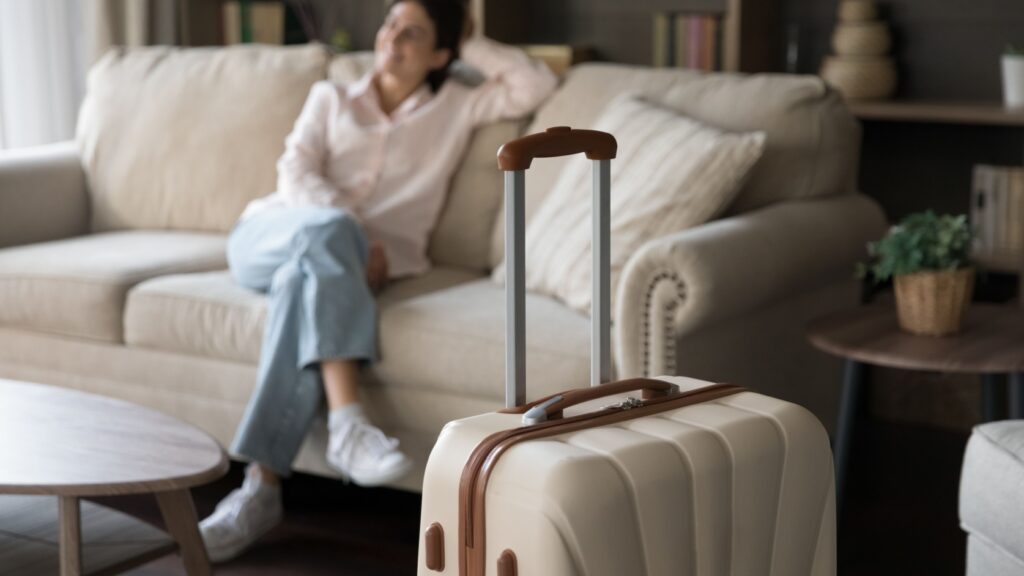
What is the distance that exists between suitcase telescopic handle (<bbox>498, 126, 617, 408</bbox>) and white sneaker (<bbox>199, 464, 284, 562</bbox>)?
1.14m

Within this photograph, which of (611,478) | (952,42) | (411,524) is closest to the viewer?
(611,478)

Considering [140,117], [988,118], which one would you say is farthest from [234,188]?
[988,118]

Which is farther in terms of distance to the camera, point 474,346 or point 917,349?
point 474,346

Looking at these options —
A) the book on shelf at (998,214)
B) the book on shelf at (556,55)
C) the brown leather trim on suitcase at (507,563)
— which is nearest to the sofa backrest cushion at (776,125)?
the book on shelf at (998,214)

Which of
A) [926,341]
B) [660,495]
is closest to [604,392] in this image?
[660,495]

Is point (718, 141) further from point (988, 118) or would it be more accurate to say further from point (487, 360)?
point (988, 118)

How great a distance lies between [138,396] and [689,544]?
171 cm

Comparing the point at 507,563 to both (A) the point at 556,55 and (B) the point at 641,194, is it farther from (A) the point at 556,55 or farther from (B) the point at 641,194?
(A) the point at 556,55

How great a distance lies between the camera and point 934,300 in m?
2.23

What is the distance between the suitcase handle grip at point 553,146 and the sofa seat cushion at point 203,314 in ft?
3.93

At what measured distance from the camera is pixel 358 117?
2.85 m

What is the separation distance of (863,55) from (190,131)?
1.67m

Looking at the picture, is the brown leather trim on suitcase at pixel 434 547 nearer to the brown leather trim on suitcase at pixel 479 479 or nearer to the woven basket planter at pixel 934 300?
the brown leather trim on suitcase at pixel 479 479

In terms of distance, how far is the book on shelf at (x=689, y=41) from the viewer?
3.45 m
